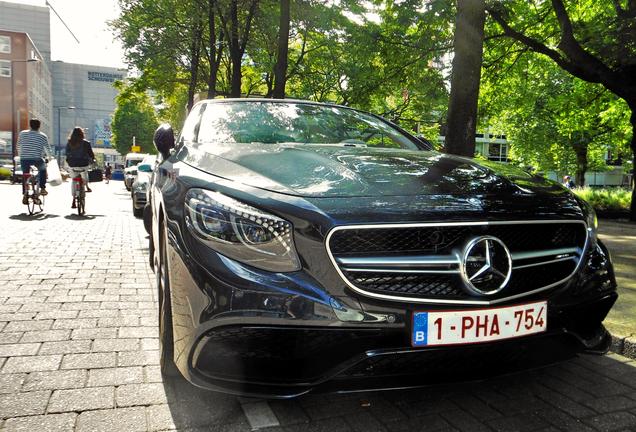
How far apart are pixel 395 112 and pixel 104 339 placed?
2283 cm

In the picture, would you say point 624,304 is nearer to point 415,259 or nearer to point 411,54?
point 415,259

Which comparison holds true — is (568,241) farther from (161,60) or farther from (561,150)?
(561,150)

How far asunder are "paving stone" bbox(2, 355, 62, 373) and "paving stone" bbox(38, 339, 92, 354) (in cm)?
8

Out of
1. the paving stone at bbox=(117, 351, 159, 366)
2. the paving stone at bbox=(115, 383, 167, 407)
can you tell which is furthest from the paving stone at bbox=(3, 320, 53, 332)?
the paving stone at bbox=(115, 383, 167, 407)

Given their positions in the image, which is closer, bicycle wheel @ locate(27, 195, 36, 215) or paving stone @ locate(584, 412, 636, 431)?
paving stone @ locate(584, 412, 636, 431)

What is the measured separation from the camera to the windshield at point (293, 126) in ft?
11.5

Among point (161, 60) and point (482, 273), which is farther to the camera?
point (161, 60)

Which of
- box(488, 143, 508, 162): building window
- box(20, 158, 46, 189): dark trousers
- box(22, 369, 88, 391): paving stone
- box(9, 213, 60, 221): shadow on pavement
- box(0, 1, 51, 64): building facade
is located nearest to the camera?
box(22, 369, 88, 391): paving stone

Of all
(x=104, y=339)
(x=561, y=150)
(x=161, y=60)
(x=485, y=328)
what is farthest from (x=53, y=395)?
(x=561, y=150)

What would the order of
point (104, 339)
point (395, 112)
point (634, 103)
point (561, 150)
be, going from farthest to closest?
1. point (561, 150)
2. point (395, 112)
3. point (634, 103)
4. point (104, 339)

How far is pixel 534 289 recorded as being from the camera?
2.35 meters

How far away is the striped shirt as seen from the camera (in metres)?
10.6

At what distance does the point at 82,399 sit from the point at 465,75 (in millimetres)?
5750

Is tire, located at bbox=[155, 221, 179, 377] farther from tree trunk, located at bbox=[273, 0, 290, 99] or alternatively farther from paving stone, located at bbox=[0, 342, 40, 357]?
tree trunk, located at bbox=[273, 0, 290, 99]
